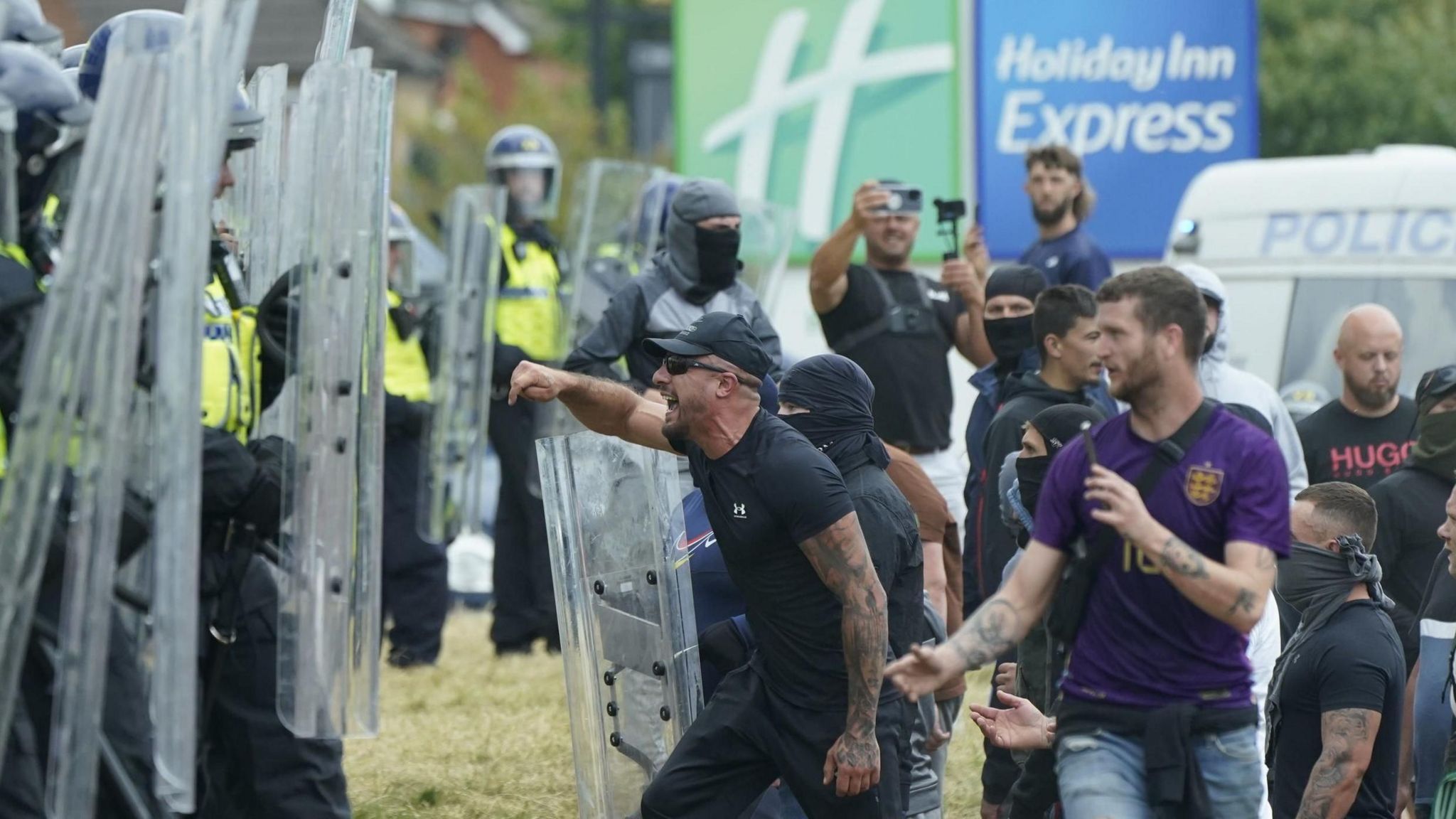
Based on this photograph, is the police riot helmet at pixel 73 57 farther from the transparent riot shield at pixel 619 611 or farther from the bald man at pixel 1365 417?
the bald man at pixel 1365 417

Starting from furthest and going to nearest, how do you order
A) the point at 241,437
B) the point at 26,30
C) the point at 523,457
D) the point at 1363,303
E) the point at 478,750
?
the point at 523,457 < the point at 1363,303 < the point at 478,750 < the point at 241,437 < the point at 26,30

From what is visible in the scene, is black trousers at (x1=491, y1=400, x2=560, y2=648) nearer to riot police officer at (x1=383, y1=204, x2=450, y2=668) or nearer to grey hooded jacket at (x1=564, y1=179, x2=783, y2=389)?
riot police officer at (x1=383, y1=204, x2=450, y2=668)

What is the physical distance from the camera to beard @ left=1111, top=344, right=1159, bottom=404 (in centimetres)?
449

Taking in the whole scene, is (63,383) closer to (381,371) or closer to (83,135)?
(83,135)

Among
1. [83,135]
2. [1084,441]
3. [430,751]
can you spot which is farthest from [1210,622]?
[430,751]

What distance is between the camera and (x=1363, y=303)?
951 cm

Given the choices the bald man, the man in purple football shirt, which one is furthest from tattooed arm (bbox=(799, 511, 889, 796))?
the bald man

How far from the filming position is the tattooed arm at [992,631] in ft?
14.4

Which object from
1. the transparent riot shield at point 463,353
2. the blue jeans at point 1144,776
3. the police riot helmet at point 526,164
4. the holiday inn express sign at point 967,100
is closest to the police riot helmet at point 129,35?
the blue jeans at point 1144,776

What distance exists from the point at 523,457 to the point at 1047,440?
5275mm

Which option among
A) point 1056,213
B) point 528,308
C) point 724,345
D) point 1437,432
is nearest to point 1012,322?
point 1437,432

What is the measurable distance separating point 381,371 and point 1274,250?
5.64m

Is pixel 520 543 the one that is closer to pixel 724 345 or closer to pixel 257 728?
pixel 257 728

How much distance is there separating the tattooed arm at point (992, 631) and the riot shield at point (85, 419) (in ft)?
5.23
